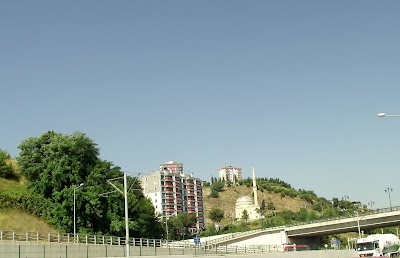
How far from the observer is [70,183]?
7938cm

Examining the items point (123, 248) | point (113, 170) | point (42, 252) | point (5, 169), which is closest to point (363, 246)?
point (123, 248)

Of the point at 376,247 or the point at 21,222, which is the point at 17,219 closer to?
the point at 21,222

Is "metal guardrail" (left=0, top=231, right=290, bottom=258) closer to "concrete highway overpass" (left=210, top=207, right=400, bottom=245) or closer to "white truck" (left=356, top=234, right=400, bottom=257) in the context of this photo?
"white truck" (left=356, top=234, right=400, bottom=257)

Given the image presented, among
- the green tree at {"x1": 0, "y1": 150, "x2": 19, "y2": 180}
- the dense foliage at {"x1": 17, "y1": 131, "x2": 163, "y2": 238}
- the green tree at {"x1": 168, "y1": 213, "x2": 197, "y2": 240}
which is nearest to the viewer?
the dense foliage at {"x1": 17, "y1": 131, "x2": 163, "y2": 238}

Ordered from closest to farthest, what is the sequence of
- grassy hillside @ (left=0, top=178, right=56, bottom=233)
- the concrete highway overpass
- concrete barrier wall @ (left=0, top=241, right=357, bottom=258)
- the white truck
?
concrete barrier wall @ (left=0, top=241, right=357, bottom=258)
the white truck
grassy hillside @ (left=0, top=178, right=56, bottom=233)
the concrete highway overpass

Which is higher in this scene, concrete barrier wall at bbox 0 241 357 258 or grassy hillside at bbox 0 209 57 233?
grassy hillside at bbox 0 209 57 233

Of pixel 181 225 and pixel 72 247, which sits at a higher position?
pixel 181 225

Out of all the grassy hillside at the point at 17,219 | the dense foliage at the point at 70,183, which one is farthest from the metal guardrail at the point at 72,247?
the dense foliage at the point at 70,183

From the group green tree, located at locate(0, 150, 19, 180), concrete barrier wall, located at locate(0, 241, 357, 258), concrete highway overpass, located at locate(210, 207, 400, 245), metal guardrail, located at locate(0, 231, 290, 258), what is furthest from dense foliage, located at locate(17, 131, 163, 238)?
concrete highway overpass, located at locate(210, 207, 400, 245)

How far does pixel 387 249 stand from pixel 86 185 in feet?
146

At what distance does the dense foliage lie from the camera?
249 ft

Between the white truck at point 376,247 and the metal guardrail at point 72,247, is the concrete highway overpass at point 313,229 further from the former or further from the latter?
the metal guardrail at point 72,247

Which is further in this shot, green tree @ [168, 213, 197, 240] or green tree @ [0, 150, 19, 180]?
green tree @ [168, 213, 197, 240]

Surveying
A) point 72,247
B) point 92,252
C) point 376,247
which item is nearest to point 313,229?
point 376,247
